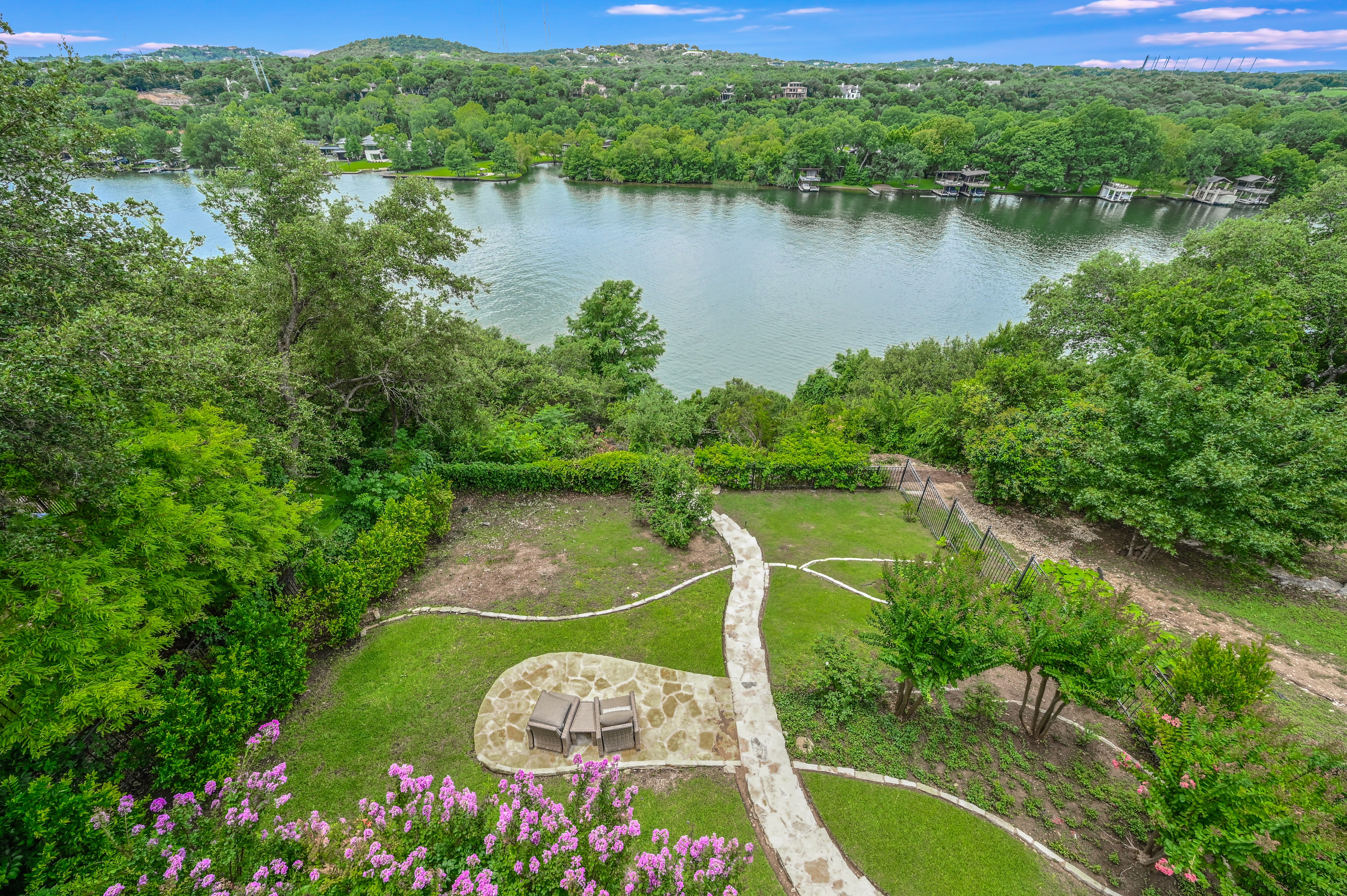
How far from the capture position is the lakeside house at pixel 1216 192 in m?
76.4

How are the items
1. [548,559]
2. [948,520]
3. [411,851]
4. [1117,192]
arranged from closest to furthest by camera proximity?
1. [411,851]
2. [548,559]
3. [948,520]
4. [1117,192]

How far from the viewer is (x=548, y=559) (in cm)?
1460

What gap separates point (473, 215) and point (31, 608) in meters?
70.2

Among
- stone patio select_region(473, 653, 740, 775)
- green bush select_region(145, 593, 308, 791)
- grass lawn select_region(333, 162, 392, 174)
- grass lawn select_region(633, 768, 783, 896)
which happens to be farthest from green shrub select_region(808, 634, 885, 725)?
grass lawn select_region(333, 162, 392, 174)

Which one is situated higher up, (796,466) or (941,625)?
(941,625)

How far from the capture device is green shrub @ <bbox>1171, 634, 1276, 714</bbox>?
800 centimetres

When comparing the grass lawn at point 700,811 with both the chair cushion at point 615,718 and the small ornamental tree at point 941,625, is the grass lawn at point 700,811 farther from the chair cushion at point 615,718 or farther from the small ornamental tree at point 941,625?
the small ornamental tree at point 941,625

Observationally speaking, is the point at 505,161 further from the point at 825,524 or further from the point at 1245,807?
the point at 1245,807

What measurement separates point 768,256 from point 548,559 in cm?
5016

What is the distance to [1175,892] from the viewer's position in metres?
7.38

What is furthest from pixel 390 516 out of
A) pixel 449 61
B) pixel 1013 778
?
pixel 449 61

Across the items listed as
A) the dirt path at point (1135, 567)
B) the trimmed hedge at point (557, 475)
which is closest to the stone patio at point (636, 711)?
the trimmed hedge at point (557, 475)

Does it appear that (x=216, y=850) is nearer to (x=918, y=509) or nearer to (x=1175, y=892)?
(x=1175, y=892)

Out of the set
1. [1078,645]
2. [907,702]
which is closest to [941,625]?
[1078,645]
